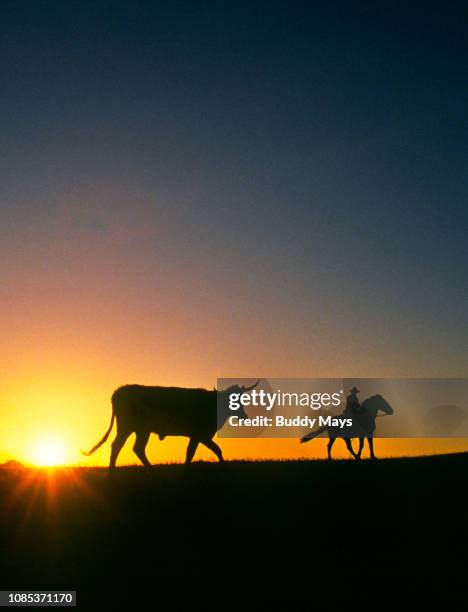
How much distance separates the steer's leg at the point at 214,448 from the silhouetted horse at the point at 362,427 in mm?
5552

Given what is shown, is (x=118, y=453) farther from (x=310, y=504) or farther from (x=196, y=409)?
(x=310, y=504)

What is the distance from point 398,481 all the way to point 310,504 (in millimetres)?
3811

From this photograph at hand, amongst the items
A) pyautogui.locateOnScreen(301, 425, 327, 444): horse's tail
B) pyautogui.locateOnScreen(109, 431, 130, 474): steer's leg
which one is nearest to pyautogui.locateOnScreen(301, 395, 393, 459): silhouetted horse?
→ pyautogui.locateOnScreen(301, 425, 327, 444): horse's tail

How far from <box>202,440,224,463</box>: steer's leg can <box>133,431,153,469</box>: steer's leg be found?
1.95 metres

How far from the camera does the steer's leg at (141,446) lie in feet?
67.5

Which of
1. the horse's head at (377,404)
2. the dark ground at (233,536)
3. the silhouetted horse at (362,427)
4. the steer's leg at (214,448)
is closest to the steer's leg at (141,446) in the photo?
the dark ground at (233,536)

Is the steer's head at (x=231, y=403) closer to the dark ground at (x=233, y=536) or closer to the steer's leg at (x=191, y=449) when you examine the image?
the steer's leg at (x=191, y=449)

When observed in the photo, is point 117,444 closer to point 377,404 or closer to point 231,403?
point 231,403

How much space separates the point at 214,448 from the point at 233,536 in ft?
28.1

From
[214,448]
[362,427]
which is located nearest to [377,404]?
[362,427]

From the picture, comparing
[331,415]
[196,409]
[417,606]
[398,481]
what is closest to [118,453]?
[196,409]

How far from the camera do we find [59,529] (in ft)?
43.8

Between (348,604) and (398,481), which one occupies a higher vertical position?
(398,481)

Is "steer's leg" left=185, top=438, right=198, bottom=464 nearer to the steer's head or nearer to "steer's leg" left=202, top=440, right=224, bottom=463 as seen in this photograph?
"steer's leg" left=202, top=440, right=224, bottom=463
